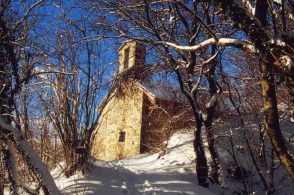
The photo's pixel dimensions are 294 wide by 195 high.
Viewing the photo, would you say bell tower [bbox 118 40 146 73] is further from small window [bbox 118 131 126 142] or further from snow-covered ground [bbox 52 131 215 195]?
small window [bbox 118 131 126 142]

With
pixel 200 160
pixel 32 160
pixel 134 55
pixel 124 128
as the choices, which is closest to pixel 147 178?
pixel 200 160

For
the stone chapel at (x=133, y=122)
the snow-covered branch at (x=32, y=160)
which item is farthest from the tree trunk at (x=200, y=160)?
the stone chapel at (x=133, y=122)

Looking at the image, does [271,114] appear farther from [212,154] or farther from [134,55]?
[134,55]

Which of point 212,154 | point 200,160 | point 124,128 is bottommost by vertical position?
point 200,160

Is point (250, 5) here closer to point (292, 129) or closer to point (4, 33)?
point (4, 33)

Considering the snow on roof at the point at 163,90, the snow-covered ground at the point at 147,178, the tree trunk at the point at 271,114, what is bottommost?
the snow-covered ground at the point at 147,178

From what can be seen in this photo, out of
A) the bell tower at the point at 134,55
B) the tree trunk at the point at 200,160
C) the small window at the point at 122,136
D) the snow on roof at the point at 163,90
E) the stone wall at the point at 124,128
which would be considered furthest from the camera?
the small window at the point at 122,136

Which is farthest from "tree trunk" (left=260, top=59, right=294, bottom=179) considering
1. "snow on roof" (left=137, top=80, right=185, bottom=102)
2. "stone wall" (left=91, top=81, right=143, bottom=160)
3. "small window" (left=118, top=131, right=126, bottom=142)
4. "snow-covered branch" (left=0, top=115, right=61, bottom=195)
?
"small window" (left=118, top=131, right=126, bottom=142)

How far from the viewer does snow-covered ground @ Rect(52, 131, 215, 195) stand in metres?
11.0

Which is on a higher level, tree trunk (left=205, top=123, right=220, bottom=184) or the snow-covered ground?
tree trunk (left=205, top=123, right=220, bottom=184)

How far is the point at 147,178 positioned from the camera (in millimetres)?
13148

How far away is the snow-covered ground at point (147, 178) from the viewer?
11036 millimetres

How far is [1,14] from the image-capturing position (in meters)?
9.19

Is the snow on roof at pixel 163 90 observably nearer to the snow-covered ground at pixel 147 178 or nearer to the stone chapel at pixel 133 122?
the stone chapel at pixel 133 122
